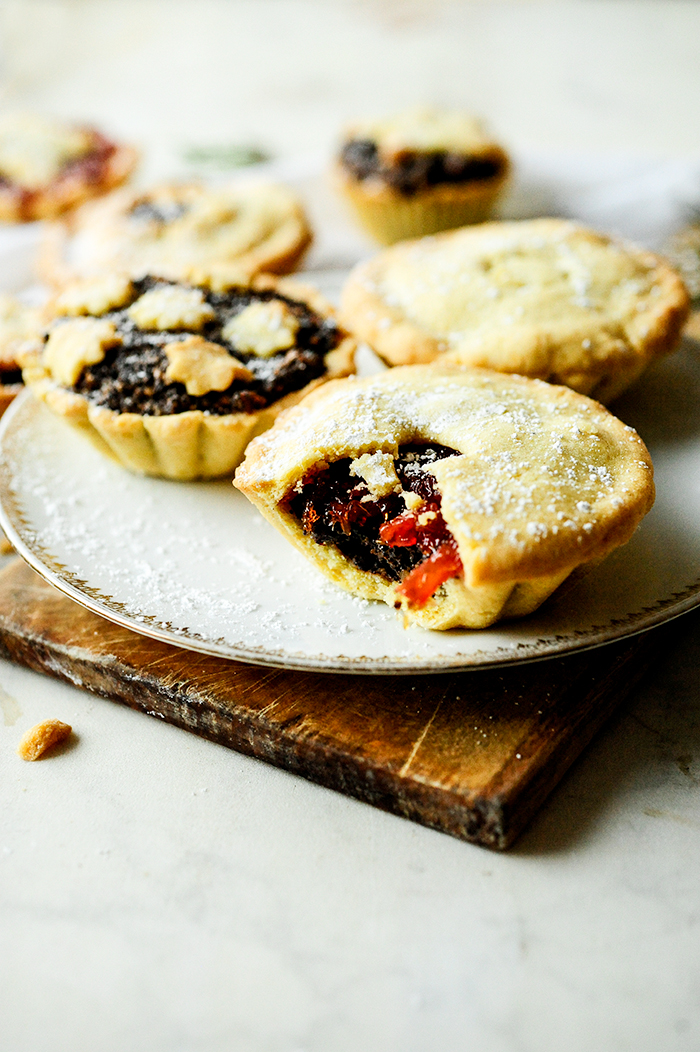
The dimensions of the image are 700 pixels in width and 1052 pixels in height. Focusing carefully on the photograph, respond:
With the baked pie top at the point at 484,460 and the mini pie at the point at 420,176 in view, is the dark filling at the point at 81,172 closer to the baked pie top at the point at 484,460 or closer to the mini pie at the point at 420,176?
the mini pie at the point at 420,176

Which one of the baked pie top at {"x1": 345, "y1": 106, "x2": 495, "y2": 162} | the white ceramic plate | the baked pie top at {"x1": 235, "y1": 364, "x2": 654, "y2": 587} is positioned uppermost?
the baked pie top at {"x1": 345, "y1": 106, "x2": 495, "y2": 162}

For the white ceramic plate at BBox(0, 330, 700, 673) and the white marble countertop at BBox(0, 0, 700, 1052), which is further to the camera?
the white ceramic plate at BBox(0, 330, 700, 673)

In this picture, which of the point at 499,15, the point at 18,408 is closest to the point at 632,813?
the point at 18,408

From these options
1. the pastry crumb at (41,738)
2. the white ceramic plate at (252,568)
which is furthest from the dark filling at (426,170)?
the pastry crumb at (41,738)

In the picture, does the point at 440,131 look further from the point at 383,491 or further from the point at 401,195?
the point at 383,491

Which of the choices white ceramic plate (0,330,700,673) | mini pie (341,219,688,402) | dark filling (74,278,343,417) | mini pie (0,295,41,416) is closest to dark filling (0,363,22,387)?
mini pie (0,295,41,416)

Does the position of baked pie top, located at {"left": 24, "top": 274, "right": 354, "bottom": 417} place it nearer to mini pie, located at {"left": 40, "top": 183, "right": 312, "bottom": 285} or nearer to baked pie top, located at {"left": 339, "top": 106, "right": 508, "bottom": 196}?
mini pie, located at {"left": 40, "top": 183, "right": 312, "bottom": 285}
